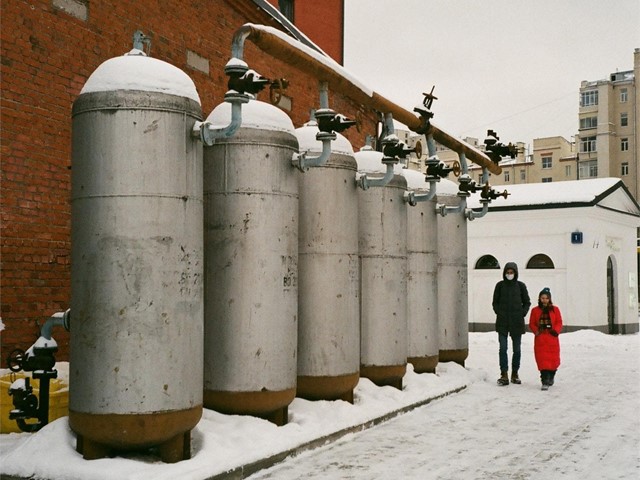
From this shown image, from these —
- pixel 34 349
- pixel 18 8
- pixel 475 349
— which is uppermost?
pixel 18 8

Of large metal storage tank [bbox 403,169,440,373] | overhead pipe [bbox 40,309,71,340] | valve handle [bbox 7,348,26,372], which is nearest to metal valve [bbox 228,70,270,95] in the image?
overhead pipe [bbox 40,309,71,340]

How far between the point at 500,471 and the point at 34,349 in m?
4.39

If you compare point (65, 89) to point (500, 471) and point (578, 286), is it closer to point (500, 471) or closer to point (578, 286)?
point (500, 471)

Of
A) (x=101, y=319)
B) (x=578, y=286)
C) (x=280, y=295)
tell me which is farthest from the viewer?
(x=578, y=286)

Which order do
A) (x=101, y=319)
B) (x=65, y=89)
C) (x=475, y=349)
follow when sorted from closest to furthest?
(x=101, y=319)
(x=65, y=89)
(x=475, y=349)

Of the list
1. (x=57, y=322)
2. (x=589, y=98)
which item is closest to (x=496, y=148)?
(x=57, y=322)

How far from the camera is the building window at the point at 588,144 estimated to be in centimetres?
6366

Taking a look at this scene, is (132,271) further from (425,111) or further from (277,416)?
(425,111)

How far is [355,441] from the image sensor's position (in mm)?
7723

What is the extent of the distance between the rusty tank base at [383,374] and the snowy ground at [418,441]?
149 mm

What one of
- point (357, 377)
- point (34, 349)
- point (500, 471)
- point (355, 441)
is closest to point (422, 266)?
point (357, 377)

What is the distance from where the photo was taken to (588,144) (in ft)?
210

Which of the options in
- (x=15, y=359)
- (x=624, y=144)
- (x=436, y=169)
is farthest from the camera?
(x=624, y=144)

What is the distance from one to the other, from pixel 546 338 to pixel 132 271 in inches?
309
